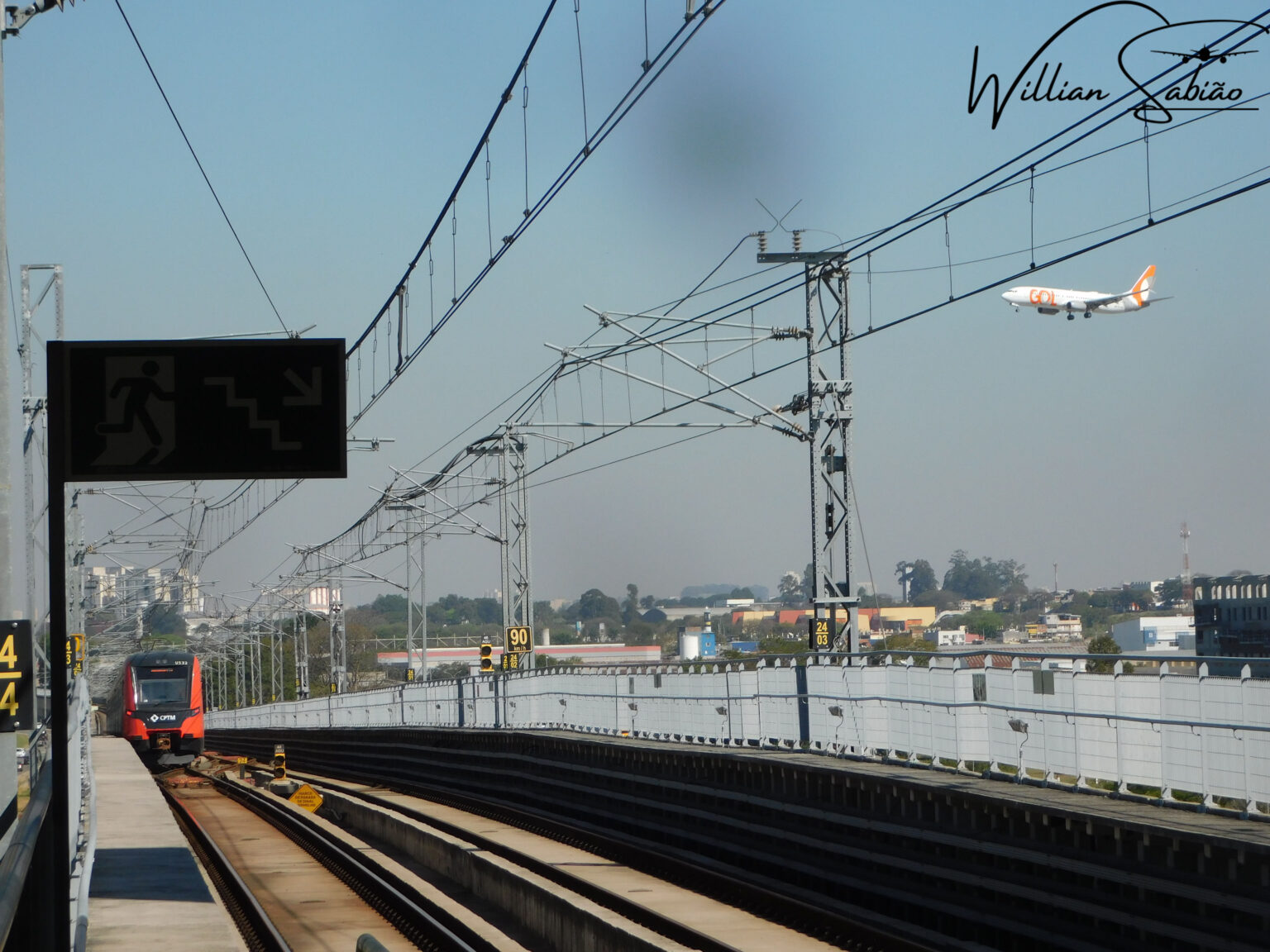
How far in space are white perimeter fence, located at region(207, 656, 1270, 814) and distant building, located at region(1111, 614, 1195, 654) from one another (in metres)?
35.1

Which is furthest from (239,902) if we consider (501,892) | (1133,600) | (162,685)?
(1133,600)

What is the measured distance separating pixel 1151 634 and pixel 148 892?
51.8 metres

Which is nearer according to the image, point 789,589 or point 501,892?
point 501,892

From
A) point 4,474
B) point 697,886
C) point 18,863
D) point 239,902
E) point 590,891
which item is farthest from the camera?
point 239,902

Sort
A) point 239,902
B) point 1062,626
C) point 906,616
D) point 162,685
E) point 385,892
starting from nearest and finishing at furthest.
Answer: point 385,892, point 239,902, point 162,685, point 1062,626, point 906,616

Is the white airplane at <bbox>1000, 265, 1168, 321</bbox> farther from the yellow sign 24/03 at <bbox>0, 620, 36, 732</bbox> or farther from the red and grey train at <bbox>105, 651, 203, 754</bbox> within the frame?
the yellow sign 24/03 at <bbox>0, 620, 36, 732</bbox>

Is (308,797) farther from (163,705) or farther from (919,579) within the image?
(919,579)

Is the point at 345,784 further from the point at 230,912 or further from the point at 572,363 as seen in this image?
the point at 230,912

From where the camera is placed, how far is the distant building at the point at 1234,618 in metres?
30.1

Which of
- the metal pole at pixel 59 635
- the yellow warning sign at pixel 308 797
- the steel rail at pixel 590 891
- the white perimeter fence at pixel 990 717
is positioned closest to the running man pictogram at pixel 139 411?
the metal pole at pixel 59 635

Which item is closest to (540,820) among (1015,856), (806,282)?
(806,282)

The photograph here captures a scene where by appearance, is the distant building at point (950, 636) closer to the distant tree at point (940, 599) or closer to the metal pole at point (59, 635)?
the distant tree at point (940, 599)

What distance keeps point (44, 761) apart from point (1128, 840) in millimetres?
7767

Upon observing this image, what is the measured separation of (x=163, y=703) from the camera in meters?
50.5
